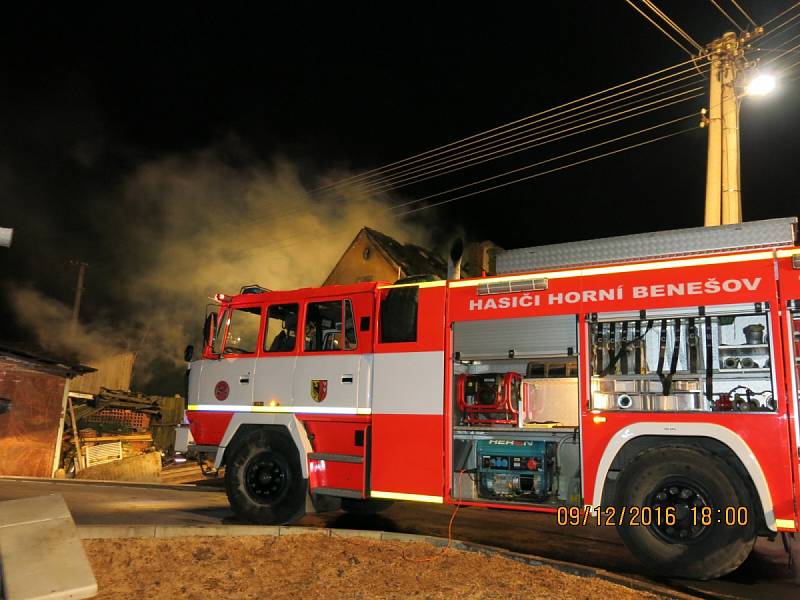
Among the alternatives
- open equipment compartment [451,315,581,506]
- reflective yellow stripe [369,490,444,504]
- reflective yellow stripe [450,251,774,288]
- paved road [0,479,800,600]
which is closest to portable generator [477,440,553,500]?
open equipment compartment [451,315,581,506]

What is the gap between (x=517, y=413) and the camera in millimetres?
6418

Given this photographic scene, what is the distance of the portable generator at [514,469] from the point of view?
19.8 feet

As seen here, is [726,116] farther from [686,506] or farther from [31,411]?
[31,411]

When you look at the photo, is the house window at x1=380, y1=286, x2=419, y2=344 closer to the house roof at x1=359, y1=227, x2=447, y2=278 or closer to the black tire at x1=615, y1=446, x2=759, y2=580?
the black tire at x1=615, y1=446, x2=759, y2=580

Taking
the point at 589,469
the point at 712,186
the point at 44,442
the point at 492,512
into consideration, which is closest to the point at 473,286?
the point at 589,469

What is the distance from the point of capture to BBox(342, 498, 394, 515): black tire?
26.1 feet

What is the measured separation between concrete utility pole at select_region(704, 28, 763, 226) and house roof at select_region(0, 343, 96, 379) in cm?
1600

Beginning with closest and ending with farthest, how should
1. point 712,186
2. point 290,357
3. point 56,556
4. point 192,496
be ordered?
point 56,556 → point 290,357 → point 192,496 → point 712,186

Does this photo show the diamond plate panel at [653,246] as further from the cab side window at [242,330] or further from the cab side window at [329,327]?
the cab side window at [242,330]

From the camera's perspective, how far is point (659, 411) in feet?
18.0

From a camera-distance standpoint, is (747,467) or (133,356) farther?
(133,356)

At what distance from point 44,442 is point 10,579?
1435cm

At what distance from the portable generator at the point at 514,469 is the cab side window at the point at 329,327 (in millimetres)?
2018

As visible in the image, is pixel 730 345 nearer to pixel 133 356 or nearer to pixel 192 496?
pixel 192 496
